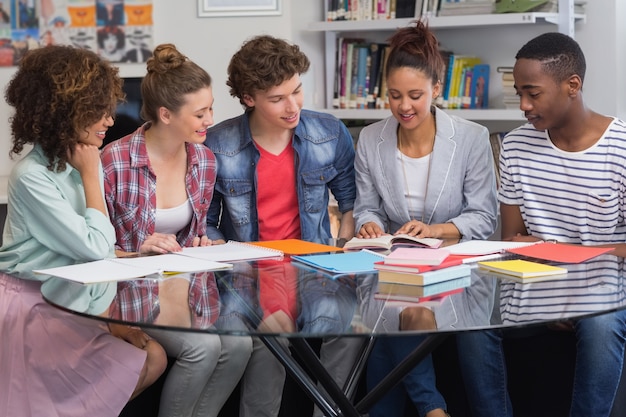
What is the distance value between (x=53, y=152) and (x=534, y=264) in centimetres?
120

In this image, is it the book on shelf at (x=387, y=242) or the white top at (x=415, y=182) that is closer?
the book on shelf at (x=387, y=242)

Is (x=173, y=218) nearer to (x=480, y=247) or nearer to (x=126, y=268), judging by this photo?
(x=126, y=268)

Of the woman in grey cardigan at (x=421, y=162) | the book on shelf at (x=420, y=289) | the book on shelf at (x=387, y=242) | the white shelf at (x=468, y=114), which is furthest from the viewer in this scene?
the white shelf at (x=468, y=114)

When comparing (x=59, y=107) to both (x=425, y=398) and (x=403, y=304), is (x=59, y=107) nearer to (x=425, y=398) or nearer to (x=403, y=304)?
(x=403, y=304)

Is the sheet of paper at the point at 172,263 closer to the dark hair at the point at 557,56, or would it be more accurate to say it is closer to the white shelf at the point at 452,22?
the dark hair at the point at 557,56

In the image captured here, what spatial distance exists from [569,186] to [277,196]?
90cm

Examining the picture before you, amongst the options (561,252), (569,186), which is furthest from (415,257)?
(569,186)

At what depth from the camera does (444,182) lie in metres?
2.86

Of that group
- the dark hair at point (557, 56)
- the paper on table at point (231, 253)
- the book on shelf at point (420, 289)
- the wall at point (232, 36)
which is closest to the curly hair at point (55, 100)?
the paper on table at point (231, 253)

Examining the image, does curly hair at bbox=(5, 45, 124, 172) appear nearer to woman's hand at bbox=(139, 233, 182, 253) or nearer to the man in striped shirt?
woman's hand at bbox=(139, 233, 182, 253)

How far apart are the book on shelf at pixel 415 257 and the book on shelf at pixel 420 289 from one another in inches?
2.4

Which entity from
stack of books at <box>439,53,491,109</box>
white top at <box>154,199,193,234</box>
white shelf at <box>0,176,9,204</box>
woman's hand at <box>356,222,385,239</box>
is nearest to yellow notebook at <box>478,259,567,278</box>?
woman's hand at <box>356,222,385,239</box>

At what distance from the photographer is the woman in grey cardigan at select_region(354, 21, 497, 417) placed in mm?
2841

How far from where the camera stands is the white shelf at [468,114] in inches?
160
